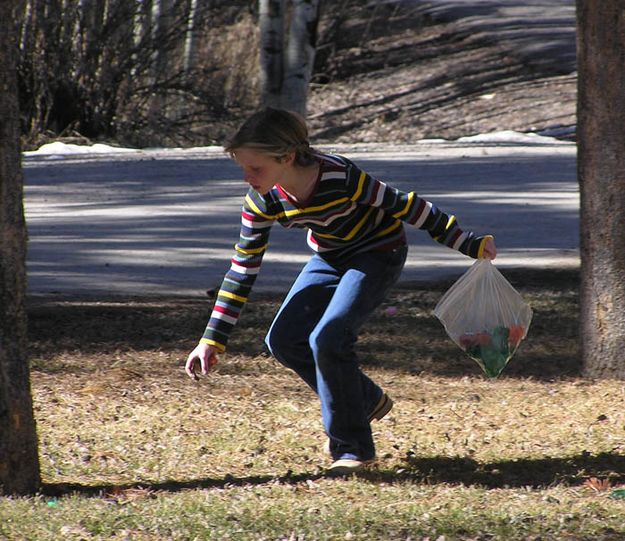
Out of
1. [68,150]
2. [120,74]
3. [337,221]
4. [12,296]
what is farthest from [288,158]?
[120,74]

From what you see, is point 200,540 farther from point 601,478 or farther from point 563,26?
point 563,26

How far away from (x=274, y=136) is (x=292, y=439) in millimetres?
1632

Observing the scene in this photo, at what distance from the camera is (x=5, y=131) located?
412 centimetres

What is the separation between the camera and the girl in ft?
14.1

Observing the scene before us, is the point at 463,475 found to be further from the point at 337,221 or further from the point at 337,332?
the point at 337,221

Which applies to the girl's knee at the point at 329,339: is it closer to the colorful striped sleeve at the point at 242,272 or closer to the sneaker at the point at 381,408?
the colorful striped sleeve at the point at 242,272

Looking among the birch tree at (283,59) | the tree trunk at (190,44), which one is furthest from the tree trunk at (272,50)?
the tree trunk at (190,44)

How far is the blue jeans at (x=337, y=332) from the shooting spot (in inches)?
175

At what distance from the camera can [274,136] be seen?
424 centimetres

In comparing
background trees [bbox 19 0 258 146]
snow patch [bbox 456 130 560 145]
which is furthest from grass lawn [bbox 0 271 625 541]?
background trees [bbox 19 0 258 146]

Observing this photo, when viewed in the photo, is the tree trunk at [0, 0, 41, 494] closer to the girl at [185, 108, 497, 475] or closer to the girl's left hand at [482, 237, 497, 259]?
the girl at [185, 108, 497, 475]

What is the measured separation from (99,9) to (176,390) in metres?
16.3

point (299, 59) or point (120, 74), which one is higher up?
point (299, 59)

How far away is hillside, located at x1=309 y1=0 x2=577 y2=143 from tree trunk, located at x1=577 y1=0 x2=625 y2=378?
13.6m
